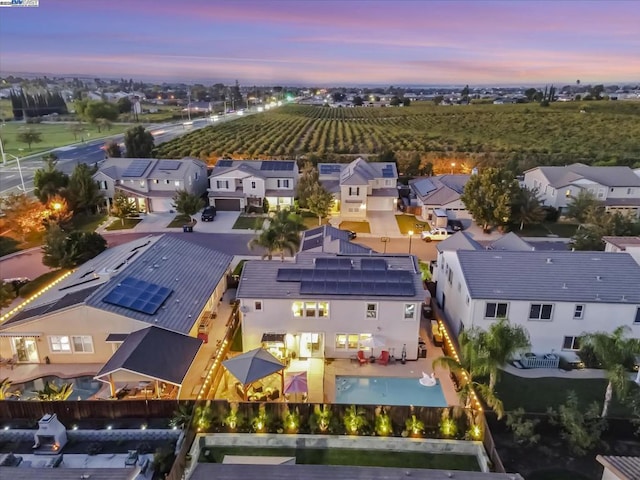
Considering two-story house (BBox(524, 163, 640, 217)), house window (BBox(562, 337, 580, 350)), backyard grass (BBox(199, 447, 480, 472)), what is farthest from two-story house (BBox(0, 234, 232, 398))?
two-story house (BBox(524, 163, 640, 217))

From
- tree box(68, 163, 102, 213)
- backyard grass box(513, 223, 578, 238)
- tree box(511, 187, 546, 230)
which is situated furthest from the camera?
tree box(68, 163, 102, 213)

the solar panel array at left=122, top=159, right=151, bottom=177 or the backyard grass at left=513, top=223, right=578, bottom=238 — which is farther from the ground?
the solar panel array at left=122, top=159, right=151, bottom=177

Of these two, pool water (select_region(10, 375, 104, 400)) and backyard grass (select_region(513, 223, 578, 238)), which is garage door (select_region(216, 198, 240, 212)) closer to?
backyard grass (select_region(513, 223, 578, 238))

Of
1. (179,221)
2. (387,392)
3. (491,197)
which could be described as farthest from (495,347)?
(179,221)

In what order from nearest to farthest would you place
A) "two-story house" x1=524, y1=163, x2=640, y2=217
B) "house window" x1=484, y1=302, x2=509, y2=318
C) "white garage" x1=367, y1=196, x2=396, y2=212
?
"house window" x1=484, y1=302, x2=509, y2=318, "two-story house" x1=524, y1=163, x2=640, y2=217, "white garage" x1=367, y1=196, x2=396, y2=212

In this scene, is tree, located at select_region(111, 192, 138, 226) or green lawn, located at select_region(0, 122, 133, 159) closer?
tree, located at select_region(111, 192, 138, 226)

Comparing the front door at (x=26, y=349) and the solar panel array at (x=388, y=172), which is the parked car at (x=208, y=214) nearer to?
the solar panel array at (x=388, y=172)

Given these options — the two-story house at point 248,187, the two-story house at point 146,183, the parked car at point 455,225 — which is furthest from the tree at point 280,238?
the two-story house at point 146,183
